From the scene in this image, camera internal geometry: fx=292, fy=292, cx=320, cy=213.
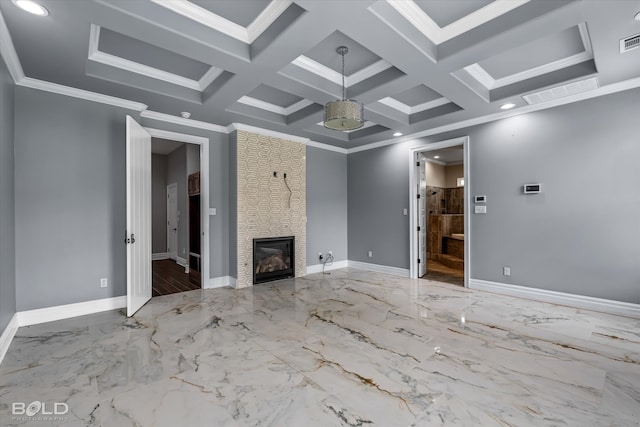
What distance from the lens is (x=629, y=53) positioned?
2830mm

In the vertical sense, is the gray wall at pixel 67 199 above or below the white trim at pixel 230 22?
below

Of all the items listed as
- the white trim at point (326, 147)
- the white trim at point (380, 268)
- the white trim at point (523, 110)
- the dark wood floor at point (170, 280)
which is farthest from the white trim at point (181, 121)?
the white trim at point (380, 268)

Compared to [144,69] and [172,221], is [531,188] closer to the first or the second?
[144,69]

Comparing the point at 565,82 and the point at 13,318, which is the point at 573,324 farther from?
the point at 13,318

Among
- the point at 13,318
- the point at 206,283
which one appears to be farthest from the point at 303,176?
the point at 13,318

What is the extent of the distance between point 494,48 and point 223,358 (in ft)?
12.2

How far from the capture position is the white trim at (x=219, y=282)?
4823 mm

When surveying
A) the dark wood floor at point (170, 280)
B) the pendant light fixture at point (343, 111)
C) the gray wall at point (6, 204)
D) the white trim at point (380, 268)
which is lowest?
the dark wood floor at point (170, 280)

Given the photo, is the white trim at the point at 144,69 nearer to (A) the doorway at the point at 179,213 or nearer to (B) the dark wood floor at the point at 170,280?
(A) the doorway at the point at 179,213

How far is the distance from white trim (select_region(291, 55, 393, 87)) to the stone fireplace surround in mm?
1953

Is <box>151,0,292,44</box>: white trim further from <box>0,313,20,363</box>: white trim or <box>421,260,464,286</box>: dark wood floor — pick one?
<box>421,260,464,286</box>: dark wood floor

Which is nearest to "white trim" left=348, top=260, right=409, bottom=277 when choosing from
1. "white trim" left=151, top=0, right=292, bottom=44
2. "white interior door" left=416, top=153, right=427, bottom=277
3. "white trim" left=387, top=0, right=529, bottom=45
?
"white interior door" left=416, top=153, right=427, bottom=277

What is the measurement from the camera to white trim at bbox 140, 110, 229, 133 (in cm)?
426

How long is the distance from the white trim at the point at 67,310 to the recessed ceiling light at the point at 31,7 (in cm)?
299
